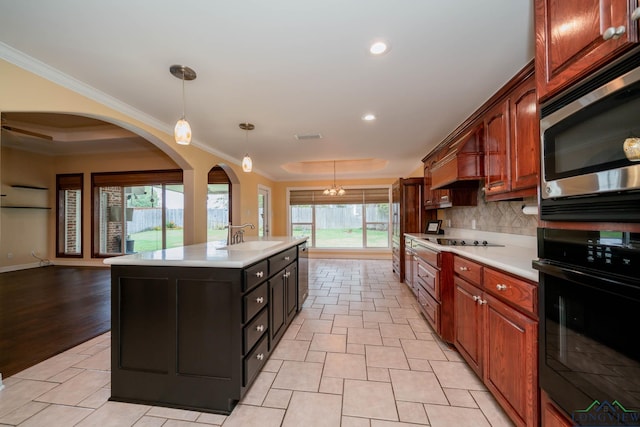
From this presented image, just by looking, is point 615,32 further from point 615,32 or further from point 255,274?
point 255,274

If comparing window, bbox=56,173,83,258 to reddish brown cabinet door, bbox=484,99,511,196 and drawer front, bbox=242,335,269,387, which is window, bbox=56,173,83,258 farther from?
reddish brown cabinet door, bbox=484,99,511,196

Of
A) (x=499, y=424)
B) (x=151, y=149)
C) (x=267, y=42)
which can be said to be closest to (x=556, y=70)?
(x=267, y=42)

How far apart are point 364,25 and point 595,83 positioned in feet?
3.97

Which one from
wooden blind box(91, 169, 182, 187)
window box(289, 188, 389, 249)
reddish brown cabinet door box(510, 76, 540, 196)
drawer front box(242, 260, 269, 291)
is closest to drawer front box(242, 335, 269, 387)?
drawer front box(242, 260, 269, 291)

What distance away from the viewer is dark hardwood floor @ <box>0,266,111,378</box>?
2324 mm

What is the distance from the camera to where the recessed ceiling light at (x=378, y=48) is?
68.3 inches

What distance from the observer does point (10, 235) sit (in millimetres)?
5473

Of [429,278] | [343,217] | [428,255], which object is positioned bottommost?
[429,278]

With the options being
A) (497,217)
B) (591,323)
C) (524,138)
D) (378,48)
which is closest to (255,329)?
(591,323)

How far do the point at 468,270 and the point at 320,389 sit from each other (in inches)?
56.4

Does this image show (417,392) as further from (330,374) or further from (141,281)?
(141,281)

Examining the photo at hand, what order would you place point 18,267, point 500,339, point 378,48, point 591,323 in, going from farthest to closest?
1. point 18,267
2. point 378,48
3. point 500,339
4. point 591,323

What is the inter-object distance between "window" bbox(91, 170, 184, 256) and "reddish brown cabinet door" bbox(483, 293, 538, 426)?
6.12 meters

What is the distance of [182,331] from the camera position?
1.68m
